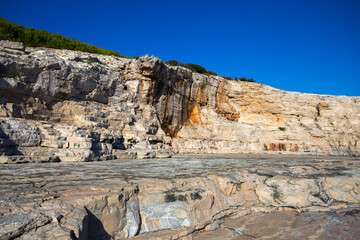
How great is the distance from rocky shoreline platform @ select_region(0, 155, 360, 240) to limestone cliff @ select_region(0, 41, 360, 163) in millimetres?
5120

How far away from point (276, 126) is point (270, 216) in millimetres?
21626

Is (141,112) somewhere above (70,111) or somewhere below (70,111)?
above

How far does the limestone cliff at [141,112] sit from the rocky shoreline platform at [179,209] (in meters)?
5.12

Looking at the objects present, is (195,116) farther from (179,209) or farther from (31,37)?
(179,209)

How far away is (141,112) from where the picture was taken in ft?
52.6

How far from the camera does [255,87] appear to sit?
25.4 meters

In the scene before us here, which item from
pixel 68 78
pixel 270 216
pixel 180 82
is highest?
pixel 180 82

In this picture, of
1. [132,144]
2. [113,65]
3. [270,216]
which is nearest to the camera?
[270,216]

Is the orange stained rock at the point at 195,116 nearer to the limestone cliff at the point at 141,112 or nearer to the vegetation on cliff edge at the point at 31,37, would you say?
the limestone cliff at the point at 141,112

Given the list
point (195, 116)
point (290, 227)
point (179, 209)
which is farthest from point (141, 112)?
point (290, 227)

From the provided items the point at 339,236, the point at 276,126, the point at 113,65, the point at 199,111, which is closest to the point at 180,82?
the point at 199,111

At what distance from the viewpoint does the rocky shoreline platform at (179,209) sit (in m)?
2.61

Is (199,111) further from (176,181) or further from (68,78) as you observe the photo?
(176,181)

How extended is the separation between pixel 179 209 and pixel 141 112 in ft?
42.4
